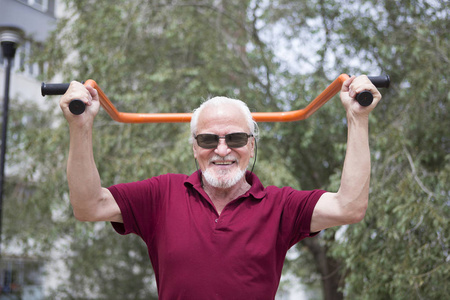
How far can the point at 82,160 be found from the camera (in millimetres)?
2098

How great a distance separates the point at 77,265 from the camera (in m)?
11.5

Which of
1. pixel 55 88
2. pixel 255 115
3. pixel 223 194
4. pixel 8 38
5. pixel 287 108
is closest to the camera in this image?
pixel 55 88

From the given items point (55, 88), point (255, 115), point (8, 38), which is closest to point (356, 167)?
point (255, 115)

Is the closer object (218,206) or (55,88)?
(55,88)

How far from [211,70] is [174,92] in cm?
65

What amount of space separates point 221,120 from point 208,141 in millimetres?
108

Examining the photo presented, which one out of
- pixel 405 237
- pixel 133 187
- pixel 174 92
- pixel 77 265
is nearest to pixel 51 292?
pixel 77 265

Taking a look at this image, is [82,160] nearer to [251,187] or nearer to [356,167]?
[251,187]

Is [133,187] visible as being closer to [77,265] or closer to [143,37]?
[143,37]

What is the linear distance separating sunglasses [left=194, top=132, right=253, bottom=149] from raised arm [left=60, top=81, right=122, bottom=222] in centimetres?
48

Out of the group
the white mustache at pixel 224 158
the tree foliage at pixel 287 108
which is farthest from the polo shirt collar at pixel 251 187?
the tree foliage at pixel 287 108

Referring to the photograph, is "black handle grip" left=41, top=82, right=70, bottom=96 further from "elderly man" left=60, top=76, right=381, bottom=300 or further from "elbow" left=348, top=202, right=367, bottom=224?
"elbow" left=348, top=202, right=367, bottom=224

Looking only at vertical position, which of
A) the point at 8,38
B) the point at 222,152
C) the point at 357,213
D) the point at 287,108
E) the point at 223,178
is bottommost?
the point at 357,213

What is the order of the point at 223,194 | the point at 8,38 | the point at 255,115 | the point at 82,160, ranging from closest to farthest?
the point at 82,160 → the point at 223,194 → the point at 255,115 → the point at 8,38
